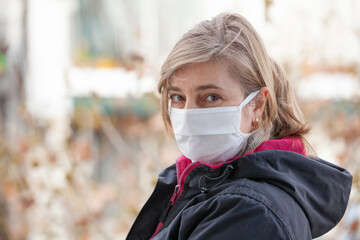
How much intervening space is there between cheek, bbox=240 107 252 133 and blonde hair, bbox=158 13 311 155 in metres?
0.04

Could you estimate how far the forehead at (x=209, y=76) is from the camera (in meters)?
1.66

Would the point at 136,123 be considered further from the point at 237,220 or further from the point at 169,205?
the point at 237,220

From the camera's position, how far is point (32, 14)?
20.8ft

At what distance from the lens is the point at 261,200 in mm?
1449

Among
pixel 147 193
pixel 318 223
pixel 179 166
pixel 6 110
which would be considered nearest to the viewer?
pixel 318 223

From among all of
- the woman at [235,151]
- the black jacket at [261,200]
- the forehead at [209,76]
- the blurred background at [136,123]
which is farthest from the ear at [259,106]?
the blurred background at [136,123]

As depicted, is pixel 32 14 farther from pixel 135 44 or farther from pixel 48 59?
pixel 135 44

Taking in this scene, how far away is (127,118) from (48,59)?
1.84 m

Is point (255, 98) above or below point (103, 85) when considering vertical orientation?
above

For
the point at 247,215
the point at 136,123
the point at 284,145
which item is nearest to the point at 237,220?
the point at 247,215

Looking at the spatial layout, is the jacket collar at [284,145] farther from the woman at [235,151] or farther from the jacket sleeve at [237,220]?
the jacket sleeve at [237,220]

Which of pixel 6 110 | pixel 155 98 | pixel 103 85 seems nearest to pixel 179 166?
pixel 155 98

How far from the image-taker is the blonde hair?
5.52ft

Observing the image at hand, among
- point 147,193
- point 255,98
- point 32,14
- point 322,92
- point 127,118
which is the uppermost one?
point 32,14
